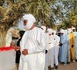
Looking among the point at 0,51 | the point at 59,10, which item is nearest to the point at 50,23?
the point at 59,10

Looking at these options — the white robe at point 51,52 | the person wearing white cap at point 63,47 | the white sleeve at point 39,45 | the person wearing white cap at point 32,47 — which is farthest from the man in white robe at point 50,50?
the white sleeve at point 39,45

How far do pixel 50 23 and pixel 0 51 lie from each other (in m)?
5.70

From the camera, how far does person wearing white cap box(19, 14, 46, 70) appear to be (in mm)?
4242

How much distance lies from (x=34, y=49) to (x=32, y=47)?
0.06 m

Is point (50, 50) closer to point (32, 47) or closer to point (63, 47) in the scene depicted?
point (63, 47)

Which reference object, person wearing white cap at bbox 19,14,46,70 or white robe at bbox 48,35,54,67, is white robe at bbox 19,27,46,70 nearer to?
person wearing white cap at bbox 19,14,46,70

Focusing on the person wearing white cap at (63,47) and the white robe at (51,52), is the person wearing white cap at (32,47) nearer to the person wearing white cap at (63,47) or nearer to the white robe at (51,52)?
the white robe at (51,52)

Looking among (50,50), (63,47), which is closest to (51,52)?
(50,50)

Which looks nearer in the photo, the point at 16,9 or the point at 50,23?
the point at 16,9

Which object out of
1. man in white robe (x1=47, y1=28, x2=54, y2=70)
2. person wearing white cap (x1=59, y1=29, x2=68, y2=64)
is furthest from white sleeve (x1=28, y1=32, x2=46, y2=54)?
person wearing white cap (x1=59, y1=29, x2=68, y2=64)

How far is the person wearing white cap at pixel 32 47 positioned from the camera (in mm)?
4242

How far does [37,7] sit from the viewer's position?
31.4 feet

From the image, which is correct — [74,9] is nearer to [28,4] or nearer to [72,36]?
[72,36]

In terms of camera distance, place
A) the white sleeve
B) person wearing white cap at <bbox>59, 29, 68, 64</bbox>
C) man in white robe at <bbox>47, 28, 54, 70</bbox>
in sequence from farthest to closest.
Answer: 1. person wearing white cap at <bbox>59, 29, 68, 64</bbox>
2. man in white robe at <bbox>47, 28, 54, 70</bbox>
3. the white sleeve
